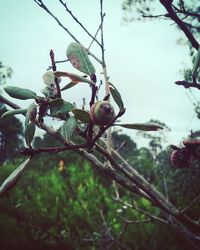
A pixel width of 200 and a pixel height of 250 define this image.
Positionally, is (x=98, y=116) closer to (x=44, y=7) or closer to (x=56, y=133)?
(x=56, y=133)

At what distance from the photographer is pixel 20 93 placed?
1.98ft

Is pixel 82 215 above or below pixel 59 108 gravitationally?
below

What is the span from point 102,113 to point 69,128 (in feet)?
0.30

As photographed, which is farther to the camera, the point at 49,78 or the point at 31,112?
the point at 49,78

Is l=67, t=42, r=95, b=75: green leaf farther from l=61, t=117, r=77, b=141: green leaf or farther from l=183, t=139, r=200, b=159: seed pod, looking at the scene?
l=183, t=139, r=200, b=159: seed pod

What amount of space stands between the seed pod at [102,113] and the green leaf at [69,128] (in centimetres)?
6

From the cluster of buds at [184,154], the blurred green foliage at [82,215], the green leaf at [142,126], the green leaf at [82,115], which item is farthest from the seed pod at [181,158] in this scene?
the blurred green foliage at [82,215]

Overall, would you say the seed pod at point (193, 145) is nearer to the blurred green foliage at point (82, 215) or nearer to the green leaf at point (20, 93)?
the green leaf at point (20, 93)

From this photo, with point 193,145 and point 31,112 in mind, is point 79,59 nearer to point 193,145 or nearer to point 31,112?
point 31,112

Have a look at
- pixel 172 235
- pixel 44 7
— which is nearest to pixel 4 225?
pixel 172 235

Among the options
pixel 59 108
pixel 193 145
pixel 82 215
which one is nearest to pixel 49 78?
pixel 59 108

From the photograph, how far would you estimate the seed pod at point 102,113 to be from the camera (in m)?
0.50

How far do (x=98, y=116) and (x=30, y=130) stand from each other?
0.48ft

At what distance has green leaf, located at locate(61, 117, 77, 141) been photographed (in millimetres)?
562
